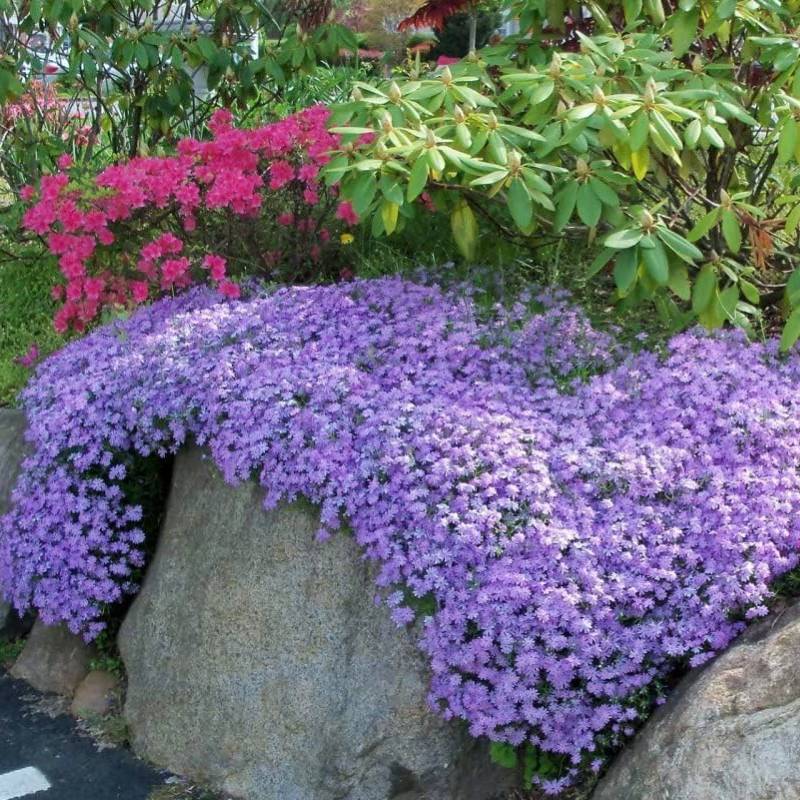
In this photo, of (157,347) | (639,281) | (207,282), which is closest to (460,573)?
(639,281)

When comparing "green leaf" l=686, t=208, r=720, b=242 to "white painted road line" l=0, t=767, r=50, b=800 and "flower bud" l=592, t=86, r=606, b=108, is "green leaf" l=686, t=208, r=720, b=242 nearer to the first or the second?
"flower bud" l=592, t=86, r=606, b=108

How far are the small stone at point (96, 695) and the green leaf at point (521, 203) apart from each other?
2.01m

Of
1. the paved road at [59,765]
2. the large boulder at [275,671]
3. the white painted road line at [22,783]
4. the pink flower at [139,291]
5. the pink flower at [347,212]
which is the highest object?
the pink flower at [347,212]

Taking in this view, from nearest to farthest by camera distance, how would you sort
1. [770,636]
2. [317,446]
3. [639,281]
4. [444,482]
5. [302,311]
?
[770,636], [444,482], [317,446], [639,281], [302,311]

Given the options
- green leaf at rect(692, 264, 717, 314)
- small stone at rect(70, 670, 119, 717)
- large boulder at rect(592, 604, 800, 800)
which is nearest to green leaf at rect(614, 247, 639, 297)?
green leaf at rect(692, 264, 717, 314)

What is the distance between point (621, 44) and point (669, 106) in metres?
0.57

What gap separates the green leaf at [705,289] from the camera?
3.42 metres

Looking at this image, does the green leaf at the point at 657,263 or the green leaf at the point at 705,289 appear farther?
the green leaf at the point at 705,289

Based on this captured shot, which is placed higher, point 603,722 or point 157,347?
point 157,347

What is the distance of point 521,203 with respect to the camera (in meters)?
3.30

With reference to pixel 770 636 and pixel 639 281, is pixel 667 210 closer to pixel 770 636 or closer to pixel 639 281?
pixel 639 281

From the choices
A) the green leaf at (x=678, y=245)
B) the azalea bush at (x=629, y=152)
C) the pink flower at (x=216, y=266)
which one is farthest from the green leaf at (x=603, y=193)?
the pink flower at (x=216, y=266)

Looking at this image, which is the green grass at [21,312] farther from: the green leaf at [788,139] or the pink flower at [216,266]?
the green leaf at [788,139]

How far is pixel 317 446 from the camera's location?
318 cm
